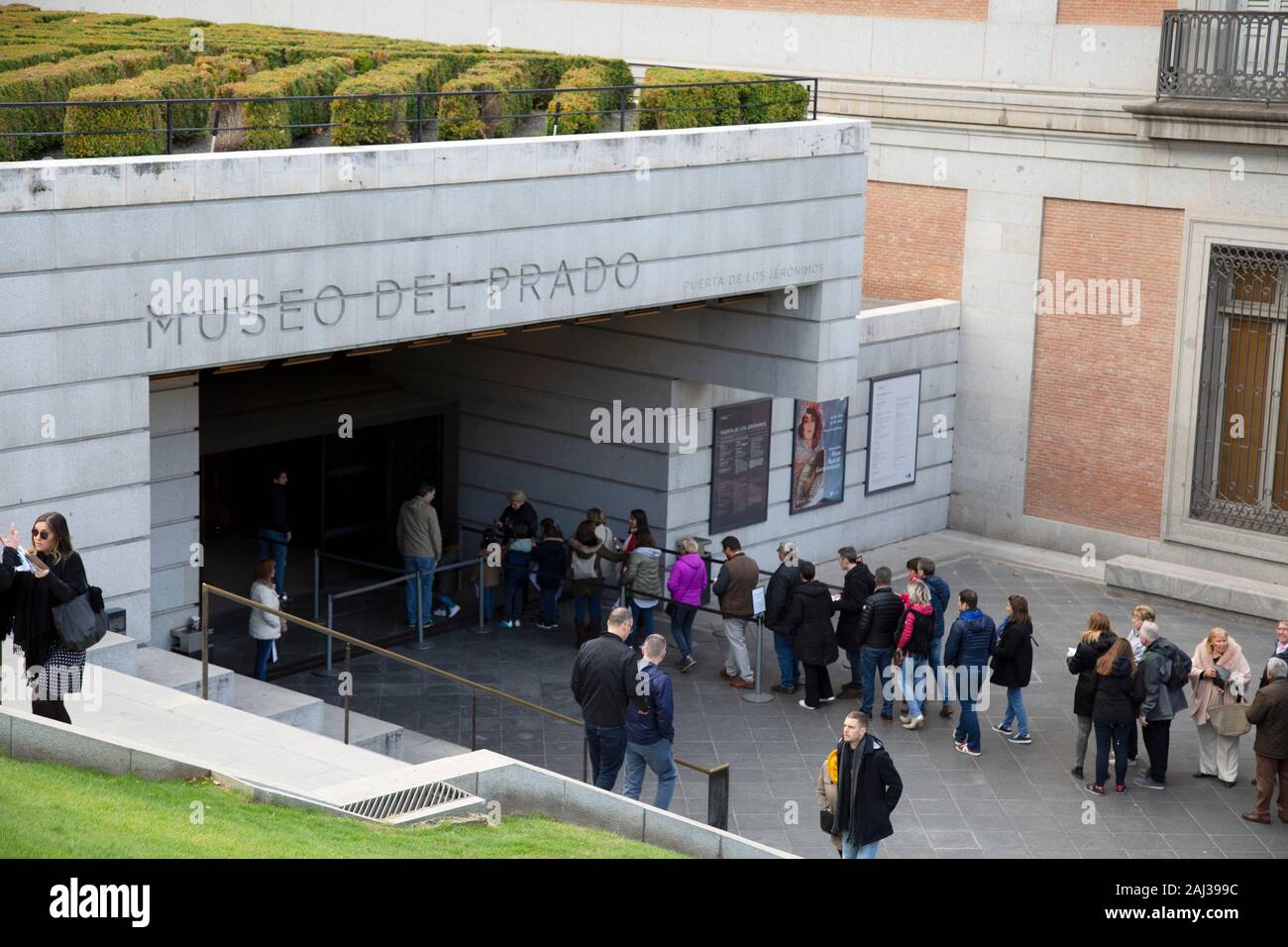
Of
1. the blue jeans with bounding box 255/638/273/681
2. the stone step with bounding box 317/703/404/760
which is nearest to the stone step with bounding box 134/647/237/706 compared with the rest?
the stone step with bounding box 317/703/404/760

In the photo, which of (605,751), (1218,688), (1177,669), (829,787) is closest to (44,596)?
(605,751)

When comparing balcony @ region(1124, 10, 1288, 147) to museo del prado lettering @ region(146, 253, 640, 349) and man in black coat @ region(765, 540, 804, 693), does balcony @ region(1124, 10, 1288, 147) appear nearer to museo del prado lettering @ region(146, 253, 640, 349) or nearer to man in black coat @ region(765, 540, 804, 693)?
museo del prado lettering @ region(146, 253, 640, 349)

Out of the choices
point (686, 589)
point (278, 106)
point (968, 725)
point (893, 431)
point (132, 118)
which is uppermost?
point (278, 106)

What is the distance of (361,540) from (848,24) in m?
9.71

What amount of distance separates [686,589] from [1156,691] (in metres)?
5.07

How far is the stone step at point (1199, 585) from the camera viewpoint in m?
20.6

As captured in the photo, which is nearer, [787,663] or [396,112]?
[396,112]

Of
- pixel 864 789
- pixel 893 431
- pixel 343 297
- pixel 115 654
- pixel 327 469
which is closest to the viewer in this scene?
pixel 864 789

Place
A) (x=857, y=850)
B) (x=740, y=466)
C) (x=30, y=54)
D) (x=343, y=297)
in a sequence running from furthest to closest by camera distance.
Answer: (x=740, y=466)
(x=30, y=54)
(x=343, y=297)
(x=857, y=850)

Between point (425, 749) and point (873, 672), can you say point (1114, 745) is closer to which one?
point (873, 672)

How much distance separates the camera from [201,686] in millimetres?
13266

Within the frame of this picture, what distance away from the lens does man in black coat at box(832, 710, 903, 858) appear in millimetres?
11164

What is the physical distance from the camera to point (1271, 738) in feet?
47.0
